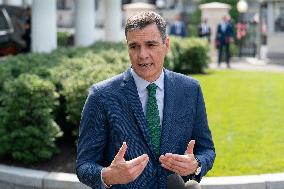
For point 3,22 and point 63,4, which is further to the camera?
point 63,4

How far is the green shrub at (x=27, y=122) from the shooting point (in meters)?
6.77

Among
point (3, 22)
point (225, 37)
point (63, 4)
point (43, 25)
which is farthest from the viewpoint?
point (63, 4)

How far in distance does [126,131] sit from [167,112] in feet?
0.75

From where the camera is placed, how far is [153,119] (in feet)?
10.2

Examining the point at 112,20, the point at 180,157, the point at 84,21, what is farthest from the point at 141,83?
the point at 112,20

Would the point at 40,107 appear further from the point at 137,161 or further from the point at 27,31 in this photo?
the point at 27,31

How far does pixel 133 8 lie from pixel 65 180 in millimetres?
24394

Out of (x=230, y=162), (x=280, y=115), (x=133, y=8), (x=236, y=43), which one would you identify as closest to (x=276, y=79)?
(x=280, y=115)

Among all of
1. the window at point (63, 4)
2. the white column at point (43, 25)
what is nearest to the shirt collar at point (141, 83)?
the white column at point (43, 25)

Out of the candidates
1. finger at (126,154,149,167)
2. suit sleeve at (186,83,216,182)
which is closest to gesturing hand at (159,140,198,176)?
finger at (126,154,149,167)

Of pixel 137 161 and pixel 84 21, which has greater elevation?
pixel 84 21

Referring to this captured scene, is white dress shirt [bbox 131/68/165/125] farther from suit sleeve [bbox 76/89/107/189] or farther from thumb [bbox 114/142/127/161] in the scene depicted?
thumb [bbox 114/142/127/161]

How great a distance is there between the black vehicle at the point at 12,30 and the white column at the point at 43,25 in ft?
13.8

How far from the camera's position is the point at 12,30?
1844 cm
